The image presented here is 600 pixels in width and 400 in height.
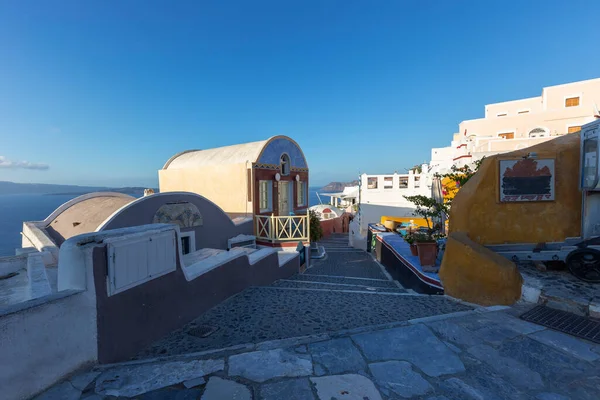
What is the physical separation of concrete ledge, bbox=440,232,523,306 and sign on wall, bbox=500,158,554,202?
3.72ft

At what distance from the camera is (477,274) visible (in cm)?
467

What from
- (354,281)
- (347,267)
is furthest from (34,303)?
(347,267)

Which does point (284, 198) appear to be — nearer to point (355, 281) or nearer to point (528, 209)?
point (355, 281)

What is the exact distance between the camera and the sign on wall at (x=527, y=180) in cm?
504

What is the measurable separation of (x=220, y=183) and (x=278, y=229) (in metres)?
3.74

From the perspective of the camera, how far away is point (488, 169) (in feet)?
17.1

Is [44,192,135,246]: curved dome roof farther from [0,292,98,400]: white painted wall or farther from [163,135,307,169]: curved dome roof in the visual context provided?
[0,292,98,400]: white painted wall

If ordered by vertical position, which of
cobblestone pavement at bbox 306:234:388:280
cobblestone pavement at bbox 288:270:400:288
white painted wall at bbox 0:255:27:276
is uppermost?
white painted wall at bbox 0:255:27:276

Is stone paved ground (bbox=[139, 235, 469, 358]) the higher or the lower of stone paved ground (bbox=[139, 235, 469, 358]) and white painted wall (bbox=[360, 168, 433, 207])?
the lower

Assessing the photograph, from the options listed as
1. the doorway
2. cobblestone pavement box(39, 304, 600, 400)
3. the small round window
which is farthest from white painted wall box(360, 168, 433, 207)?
cobblestone pavement box(39, 304, 600, 400)

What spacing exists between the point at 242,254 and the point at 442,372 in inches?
180

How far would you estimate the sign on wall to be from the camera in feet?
16.5

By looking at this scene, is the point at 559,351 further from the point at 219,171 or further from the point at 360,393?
the point at 219,171

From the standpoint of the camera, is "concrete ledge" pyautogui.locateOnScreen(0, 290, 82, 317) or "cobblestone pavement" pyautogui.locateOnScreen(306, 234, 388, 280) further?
"cobblestone pavement" pyautogui.locateOnScreen(306, 234, 388, 280)
